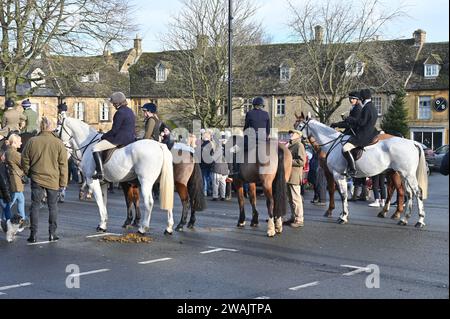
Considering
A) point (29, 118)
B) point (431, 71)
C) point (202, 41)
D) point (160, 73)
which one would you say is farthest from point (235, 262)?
point (160, 73)

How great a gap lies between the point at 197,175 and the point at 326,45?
28.9 meters

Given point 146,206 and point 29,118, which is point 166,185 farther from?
point 29,118

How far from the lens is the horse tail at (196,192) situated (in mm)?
12766

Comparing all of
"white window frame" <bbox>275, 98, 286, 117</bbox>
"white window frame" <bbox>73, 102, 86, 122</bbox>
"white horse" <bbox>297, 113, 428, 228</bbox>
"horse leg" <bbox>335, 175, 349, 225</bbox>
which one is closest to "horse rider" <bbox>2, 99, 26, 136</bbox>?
"white horse" <bbox>297, 113, 428, 228</bbox>

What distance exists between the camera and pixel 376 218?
589 inches

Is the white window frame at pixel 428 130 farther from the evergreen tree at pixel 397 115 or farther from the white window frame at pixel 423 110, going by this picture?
the evergreen tree at pixel 397 115

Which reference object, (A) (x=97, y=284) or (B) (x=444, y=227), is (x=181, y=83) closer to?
(B) (x=444, y=227)

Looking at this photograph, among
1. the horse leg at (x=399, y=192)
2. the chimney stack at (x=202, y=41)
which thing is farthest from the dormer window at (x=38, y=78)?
the horse leg at (x=399, y=192)

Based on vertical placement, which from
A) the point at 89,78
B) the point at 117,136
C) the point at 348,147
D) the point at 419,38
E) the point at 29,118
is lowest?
the point at 348,147

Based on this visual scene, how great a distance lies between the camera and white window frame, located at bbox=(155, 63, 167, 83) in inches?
2299

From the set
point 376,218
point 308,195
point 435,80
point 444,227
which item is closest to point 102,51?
point 308,195

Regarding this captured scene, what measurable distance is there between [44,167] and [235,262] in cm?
398

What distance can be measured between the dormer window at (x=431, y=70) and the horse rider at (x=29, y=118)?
41.0m

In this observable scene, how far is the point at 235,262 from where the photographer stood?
9500 mm
